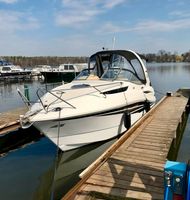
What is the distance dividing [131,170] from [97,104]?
3393mm

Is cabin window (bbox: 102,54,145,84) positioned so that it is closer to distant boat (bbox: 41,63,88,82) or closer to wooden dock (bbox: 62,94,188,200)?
wooden dock (bbox: 62,94,188,200)

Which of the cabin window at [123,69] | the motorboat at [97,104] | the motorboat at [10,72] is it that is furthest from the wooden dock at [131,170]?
the motorboat at [10,72]

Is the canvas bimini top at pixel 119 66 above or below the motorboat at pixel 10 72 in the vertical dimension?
above

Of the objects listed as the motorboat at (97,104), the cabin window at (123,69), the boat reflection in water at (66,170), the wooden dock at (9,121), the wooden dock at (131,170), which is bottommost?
the boat reflection in water at (66,170)

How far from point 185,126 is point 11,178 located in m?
8.87

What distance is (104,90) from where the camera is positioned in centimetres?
966

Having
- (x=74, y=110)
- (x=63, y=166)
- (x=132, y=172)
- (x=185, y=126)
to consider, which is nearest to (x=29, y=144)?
(x=63, y=166)

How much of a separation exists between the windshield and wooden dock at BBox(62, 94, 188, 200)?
8.34ft

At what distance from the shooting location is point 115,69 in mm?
11367

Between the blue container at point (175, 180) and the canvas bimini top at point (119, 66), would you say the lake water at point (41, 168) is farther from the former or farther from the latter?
the blue container at point (175, 180)

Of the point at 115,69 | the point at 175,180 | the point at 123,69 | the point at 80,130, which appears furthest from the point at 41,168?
the point at 175,180

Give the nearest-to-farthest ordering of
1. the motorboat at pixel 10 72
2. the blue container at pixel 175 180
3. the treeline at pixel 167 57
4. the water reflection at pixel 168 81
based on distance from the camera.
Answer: the blue container at pixel 175 180 < the water reflection at pixel 168 81 < the motorboat at pixel 10 72 < the treeline at pixel 167 57

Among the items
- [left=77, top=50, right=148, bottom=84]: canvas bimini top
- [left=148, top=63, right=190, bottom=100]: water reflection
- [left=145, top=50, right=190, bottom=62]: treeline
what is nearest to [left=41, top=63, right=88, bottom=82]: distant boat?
[left=148, top=63, right=190, bottom=100]: water reflection

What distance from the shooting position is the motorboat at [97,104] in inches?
332
